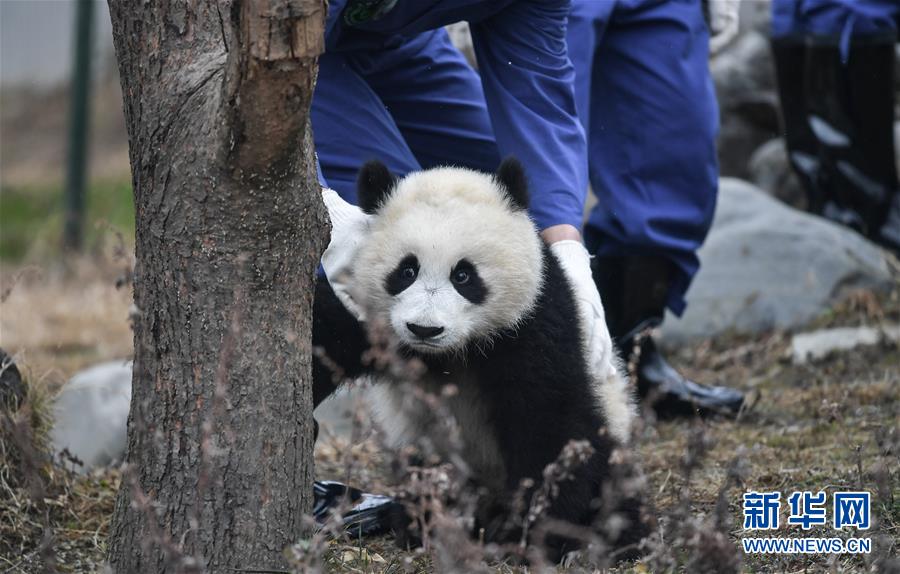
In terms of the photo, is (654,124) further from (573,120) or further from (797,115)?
(797,115)

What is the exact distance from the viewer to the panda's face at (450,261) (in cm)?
291

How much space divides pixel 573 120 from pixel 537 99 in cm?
16

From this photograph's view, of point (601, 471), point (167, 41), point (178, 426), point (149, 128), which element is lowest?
point (601, 471)

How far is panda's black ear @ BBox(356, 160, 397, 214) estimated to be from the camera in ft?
10.1

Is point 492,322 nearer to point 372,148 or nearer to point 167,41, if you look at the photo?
point 372,148

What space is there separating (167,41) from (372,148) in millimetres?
1111

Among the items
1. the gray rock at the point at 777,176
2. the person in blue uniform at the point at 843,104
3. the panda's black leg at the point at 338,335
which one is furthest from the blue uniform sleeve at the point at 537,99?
the gray rock at the point at 777,176

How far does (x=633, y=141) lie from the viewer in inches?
169

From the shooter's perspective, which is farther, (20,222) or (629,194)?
(20,222)

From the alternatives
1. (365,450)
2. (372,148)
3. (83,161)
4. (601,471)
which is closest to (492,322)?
(601,471)

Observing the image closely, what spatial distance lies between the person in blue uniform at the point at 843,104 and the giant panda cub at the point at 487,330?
3263 millimetres

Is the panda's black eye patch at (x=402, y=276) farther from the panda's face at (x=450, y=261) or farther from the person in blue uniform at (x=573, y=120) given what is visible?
the person in blue uniform at (x=573, y=120)

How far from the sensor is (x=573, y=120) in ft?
11.2

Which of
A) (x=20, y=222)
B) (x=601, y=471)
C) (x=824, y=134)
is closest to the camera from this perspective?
(x=601, y=471)
